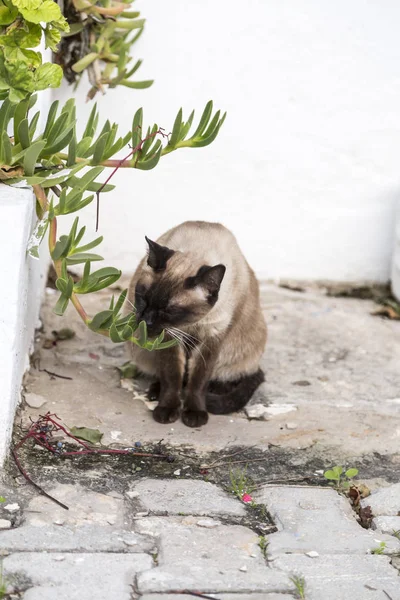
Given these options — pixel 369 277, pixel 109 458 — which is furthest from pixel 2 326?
pixel 369 277

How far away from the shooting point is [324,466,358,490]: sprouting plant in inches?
150

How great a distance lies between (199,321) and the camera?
4316mm

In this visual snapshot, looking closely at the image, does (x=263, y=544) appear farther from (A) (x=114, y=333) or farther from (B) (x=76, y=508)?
(A) (x=114, y=333)

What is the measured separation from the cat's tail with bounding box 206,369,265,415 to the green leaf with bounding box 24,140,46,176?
5.14 feet

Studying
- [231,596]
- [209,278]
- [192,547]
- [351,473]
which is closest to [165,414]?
[209,278]

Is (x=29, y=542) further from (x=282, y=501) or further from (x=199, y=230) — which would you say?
(x=199, y=230)

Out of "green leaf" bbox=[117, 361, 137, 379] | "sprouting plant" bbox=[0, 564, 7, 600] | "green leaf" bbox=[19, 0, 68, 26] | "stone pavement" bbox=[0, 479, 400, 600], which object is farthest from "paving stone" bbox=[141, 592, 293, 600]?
"green leaf" bbox=[19, 0, 68, 26]

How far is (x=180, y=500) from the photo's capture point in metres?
3.56

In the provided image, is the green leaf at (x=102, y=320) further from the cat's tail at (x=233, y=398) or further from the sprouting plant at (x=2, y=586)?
the sprouting plant at (x=2, y=586)

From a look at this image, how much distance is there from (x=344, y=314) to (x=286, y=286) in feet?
1.55

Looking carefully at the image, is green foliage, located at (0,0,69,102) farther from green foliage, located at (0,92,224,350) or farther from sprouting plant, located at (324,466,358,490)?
sprouting plant, located at (324,466,358,490)

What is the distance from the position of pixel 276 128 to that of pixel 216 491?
2.78 metres

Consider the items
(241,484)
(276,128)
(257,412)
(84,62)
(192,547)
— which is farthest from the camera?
(276,128)

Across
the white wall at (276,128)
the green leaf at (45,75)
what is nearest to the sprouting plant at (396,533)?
the green leaf at (45,75)
